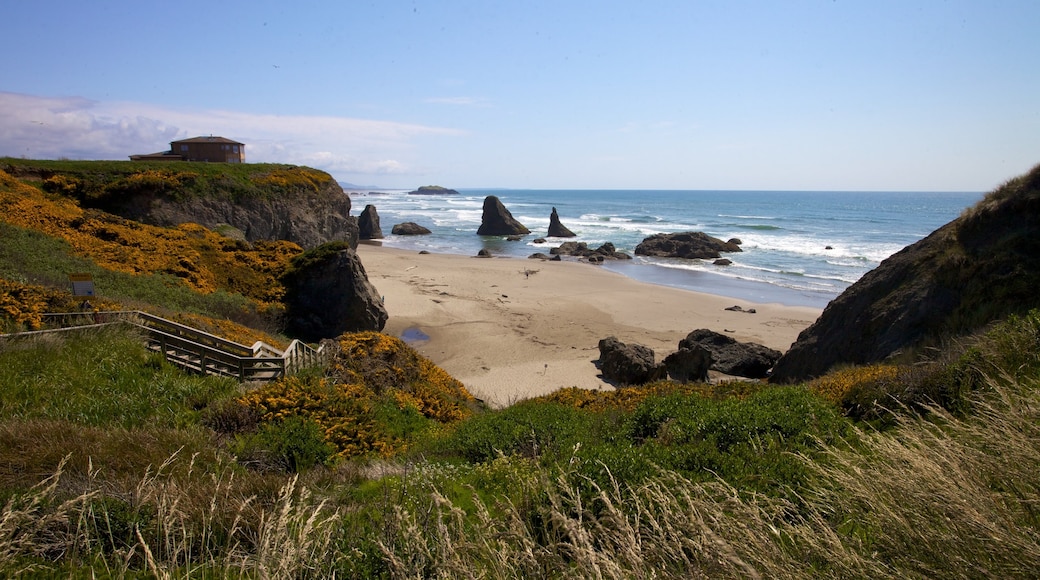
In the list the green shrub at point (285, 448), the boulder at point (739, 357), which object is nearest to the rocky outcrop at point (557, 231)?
the boulder at point (739, 357)

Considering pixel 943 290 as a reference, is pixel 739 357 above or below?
below

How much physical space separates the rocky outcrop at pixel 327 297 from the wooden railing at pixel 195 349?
7.23 m

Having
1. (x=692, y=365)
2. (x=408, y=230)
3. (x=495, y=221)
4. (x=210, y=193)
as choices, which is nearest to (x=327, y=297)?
(x=210, y=193)

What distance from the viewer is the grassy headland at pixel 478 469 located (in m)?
3.12

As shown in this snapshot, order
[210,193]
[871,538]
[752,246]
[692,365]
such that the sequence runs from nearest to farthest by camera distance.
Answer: [871,538], [692,365], [210,193], [752,246]

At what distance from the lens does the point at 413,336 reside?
2367 centimetres

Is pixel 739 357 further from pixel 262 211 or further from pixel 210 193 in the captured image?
pixel 210 193

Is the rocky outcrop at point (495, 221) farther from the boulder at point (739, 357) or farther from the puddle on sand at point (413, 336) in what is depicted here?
the boulder at point (739, 357)

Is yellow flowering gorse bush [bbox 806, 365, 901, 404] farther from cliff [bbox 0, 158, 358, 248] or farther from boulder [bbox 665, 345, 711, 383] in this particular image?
cliff [bbox 0, 158, 358, 248]

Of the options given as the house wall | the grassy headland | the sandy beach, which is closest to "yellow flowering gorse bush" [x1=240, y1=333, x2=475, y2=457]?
the grassy headland

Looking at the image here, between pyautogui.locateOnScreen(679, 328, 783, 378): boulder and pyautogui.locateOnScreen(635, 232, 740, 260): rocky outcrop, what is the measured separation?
3365cm

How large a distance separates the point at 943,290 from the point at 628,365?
28.7ft

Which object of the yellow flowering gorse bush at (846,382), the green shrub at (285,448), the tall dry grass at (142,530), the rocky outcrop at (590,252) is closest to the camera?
the tall dry grass at (142,530)

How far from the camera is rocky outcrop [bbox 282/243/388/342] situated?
2048 cm
